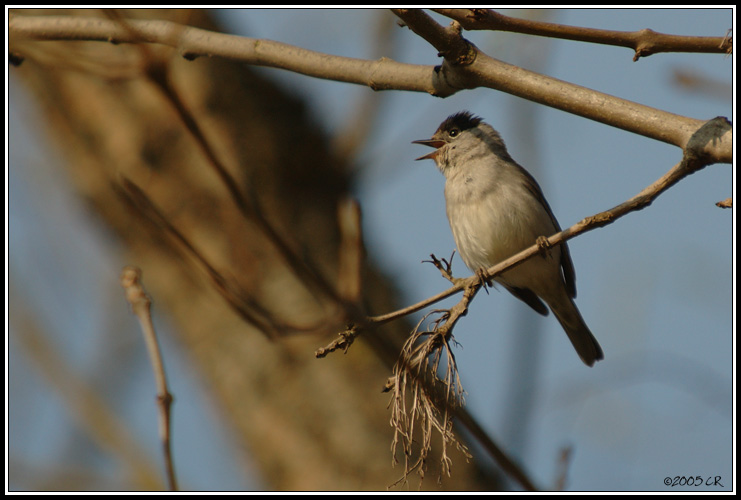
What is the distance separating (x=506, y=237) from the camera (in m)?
4.84

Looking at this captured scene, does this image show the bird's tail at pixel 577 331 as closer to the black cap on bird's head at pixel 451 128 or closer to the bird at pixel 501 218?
the bird at pixel 501 218

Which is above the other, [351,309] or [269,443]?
[269,443]

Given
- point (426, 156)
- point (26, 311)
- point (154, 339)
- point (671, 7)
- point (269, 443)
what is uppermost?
point (26, 311)

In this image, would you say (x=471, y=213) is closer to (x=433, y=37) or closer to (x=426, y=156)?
(x=426, y=156)

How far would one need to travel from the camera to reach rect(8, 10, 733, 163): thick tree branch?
2.34 metres

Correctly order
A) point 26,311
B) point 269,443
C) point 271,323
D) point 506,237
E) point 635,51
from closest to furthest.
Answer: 1. point 271,323
2. point 635,51
3. point 506,237
4. point 269,443
5. point 26,311

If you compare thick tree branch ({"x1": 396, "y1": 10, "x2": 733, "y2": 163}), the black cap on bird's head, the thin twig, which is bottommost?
the thin twig

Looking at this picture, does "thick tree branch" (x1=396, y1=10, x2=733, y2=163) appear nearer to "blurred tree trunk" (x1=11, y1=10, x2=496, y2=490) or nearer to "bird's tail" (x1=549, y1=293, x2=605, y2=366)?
"blurred tree trunk" (x1=11, y1=10, x2=496, y2=490)

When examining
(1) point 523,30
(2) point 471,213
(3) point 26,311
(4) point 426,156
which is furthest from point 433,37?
(3) point 26,311

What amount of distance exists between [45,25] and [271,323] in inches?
89.9

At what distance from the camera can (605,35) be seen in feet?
7.84

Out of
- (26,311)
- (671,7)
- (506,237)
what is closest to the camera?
(671,7)

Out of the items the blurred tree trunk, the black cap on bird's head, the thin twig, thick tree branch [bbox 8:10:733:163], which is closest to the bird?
the black cap on bird's head

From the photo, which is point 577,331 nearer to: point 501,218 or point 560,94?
point 501,218
